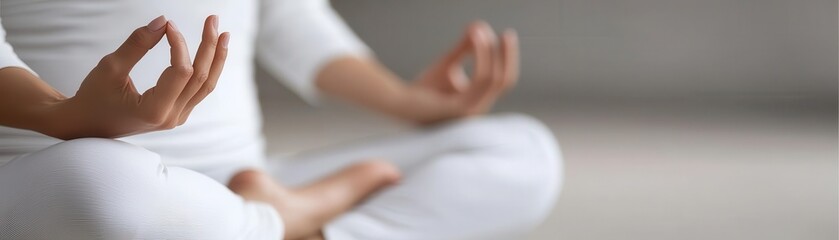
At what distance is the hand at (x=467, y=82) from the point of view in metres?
0.85

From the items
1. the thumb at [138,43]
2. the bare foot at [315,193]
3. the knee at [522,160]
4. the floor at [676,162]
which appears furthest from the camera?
the floor at [676,162]

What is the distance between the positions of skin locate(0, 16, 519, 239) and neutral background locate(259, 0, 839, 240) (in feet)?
1.32

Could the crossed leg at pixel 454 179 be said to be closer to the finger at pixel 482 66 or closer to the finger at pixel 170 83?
the finger at pixel 482 66

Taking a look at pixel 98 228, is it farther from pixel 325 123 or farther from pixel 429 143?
pixel 325 123

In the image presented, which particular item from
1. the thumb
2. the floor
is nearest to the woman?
the thumb

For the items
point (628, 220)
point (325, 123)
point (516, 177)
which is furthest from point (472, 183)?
point (325, 123)

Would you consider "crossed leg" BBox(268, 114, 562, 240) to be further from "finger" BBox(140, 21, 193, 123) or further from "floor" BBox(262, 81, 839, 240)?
"finger" BBox(140, 21, 193, 123)

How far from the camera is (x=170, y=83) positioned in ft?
1.42

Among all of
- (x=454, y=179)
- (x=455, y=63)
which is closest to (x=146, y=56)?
(x=454, y=179)

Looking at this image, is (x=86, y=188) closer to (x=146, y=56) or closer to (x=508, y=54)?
(x=146, y=56)

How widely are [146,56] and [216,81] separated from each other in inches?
2.4

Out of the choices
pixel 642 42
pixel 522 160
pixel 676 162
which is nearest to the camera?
pixel 522 160

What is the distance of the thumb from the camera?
1.40 feet

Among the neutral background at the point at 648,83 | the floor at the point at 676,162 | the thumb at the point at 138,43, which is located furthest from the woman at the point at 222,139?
the neutral background at the point at 648,83
